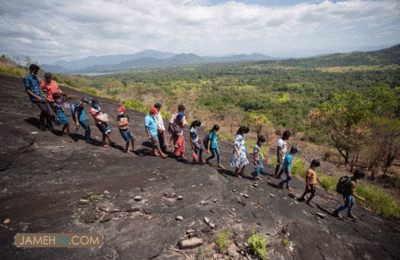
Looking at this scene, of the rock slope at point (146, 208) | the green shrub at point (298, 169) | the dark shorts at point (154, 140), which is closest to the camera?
the rock slope at point (146, 208)

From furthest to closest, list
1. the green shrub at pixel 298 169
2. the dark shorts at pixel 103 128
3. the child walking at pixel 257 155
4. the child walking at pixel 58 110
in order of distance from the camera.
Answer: the green shrub at pixel 298 169 → the dark shorts at pixel 103 128 → the child walking at pixel 257 155 → the child walking at pixel 58 110

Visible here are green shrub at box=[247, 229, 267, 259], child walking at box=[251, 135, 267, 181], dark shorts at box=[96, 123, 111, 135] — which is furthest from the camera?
dark shorts at box=[96, 123, 111, 135]

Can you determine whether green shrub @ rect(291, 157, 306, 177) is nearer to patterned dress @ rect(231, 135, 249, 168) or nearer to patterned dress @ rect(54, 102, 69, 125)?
patterned dress @ rect(231, 135, 249, 168)

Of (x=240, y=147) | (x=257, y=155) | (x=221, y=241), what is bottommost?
(x=221, y=241)

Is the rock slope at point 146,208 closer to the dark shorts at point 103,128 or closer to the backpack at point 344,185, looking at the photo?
the dark shorts at point 103,128

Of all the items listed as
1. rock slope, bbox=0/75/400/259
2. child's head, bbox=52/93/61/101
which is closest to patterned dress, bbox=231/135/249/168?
rock slope, bbox=0/75/400/259

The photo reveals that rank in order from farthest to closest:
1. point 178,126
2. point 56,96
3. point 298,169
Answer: point 298,169 < point 178,126 < point 56,96

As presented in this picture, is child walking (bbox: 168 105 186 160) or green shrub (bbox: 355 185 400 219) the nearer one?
child walking (bbox: 168 105 186 160)

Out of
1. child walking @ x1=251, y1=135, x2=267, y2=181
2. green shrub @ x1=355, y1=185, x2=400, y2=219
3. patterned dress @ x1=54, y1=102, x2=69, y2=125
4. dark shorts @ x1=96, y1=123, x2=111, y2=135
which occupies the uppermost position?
patterned dress @ x1=54, y1=102, x2=69, y2=125

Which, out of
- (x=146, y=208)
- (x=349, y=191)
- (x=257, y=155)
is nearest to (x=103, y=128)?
(x=146, y=208)

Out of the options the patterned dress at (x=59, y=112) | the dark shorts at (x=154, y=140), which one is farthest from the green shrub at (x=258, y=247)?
the patterned dress at (x=59, y=112)

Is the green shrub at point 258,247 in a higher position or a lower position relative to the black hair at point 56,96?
lower

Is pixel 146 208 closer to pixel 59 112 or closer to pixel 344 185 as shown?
pixel 59 112

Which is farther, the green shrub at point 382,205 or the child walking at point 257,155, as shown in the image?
the green shrub at point 382,205
